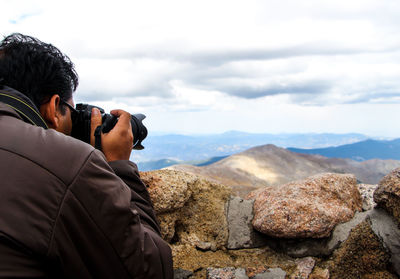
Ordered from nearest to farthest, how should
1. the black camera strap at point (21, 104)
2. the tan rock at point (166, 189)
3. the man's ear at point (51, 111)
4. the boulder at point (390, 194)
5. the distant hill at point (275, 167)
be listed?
the black camera strap at point (21, 104) < the man's ear at point (51, 111) < the boulder at point (390, 194) < the tan rock at point (166, 189) < the distant hill at point (275, 167)

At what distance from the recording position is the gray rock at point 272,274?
348cm

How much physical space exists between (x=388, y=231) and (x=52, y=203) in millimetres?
3305

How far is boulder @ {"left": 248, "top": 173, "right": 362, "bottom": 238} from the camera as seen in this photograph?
3.79 metres

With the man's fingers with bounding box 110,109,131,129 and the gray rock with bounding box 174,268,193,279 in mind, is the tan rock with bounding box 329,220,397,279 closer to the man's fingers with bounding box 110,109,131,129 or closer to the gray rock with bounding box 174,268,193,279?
the gray rock with bounding box 174,268,193,279

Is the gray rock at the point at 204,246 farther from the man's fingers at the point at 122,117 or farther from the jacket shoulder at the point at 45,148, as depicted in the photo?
the jacket shoulder at the point at 45,148

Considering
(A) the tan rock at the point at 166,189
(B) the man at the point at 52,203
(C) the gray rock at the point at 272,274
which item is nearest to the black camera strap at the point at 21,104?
(B) the man at the point at 52,203

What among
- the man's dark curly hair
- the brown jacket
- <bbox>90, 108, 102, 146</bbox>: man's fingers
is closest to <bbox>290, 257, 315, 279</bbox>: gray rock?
the brown jacket

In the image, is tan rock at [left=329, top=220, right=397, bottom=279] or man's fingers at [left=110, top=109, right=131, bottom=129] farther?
tan rock at [left=329, top=220, right=397, bottom=279]

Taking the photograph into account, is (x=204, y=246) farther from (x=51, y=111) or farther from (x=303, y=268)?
(x=51, y=111)

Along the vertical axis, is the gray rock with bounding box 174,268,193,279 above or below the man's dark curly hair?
below

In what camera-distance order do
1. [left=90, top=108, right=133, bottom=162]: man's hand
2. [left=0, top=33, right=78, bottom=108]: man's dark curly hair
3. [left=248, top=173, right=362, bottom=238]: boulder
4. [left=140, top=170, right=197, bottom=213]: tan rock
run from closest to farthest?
1. [left=0, top=33, right=78, bottom=108]: man's dark curly hair
2. [left=90, top=108, right=133, bottom=162]: man's hand
3. [left=248, top=173, right=362, bottom=238]: boulder
4. [left=140, top=170, right=197, bottom=213]: tan rock

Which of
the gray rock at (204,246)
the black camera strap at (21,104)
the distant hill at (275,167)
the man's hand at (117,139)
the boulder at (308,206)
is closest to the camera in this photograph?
the black camera strap at (21,104)

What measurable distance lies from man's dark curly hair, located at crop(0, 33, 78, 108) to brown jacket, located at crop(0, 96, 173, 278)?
10.7 inches

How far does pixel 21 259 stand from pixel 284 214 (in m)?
3.03
